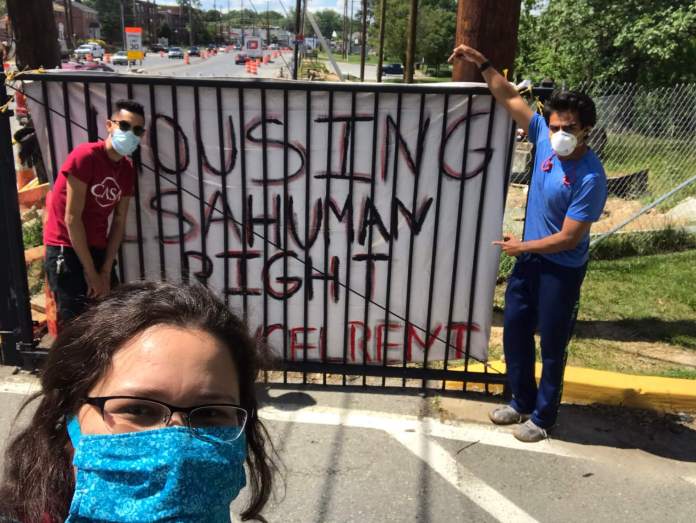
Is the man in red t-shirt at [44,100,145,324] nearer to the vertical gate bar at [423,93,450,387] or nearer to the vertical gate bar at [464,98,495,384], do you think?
the vertical gate bar at [423,93,450,387]

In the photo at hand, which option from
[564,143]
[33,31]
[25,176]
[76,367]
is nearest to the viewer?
[76,367]

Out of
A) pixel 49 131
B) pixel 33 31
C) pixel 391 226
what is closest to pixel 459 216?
pixel 391 226

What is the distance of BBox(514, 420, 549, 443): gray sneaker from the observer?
12.3 feet

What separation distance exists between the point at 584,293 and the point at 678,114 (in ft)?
18.1

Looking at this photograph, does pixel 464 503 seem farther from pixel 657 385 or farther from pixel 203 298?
pixel 203 298

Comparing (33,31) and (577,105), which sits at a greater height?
(33,31)

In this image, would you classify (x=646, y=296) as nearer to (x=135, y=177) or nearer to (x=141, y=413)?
(x=135, y=177)

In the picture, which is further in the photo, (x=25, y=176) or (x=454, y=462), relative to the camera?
(x=25, y=176)

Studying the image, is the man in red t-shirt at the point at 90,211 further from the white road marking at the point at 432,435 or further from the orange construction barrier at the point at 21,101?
the white road marking at the point at 432,435

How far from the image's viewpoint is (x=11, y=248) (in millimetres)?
4121

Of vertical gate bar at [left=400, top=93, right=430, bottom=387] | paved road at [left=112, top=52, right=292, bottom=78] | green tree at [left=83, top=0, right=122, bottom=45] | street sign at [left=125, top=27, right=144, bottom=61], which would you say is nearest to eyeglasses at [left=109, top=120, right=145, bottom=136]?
vertical gate bar at [left=400, top=93, right=430, bottom=387]

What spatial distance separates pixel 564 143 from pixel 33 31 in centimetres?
717

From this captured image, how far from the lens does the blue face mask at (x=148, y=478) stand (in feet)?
3.98

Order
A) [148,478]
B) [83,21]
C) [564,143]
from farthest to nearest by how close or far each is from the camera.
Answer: [83,21] → [564,143] → [148,478]
